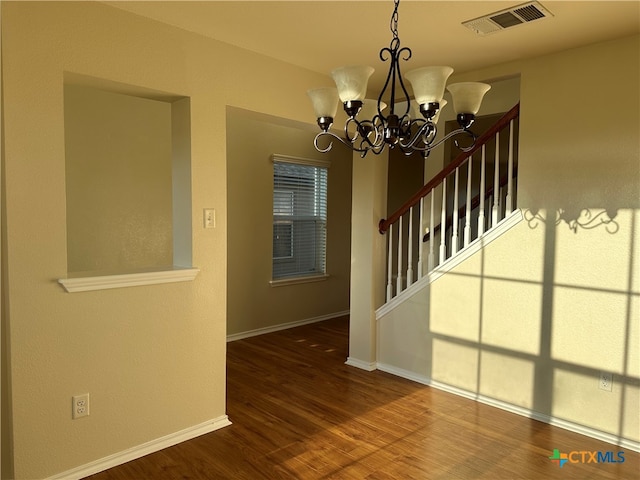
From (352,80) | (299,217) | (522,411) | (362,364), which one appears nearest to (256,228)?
(299,217)

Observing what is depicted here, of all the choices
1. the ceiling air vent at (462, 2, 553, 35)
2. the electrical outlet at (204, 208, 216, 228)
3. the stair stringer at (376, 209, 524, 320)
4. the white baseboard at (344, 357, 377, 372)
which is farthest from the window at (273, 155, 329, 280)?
the ceiling air vent at (462, 2, 553, 35)

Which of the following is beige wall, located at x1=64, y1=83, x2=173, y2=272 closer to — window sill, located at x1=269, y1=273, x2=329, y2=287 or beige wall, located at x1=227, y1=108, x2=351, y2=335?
beige wall, located at x1=227, y1=108, x2=351, y2=335

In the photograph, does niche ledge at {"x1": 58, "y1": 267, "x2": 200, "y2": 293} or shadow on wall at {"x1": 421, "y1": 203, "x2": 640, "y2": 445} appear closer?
niche ledge at {"x1": 58, "y1": 267, "x2": 200, "y2": 293}

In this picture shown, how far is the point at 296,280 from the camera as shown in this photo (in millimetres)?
5797

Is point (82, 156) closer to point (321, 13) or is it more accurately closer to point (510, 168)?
point (321, 13)

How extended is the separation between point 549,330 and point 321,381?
6.00 feet

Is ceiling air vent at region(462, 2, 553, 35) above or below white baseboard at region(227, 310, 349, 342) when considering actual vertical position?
above

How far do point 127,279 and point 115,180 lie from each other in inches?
74.5

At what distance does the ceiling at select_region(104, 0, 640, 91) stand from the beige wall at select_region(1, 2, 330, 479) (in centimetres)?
19

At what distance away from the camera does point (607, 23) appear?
2.61 meters

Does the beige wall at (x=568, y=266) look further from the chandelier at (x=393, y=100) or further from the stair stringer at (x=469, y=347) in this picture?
the chandelier at (x=393, y=100)

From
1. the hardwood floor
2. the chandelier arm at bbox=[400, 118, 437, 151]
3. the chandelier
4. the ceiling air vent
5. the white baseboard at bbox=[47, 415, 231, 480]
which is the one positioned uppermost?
the ceiling air vent

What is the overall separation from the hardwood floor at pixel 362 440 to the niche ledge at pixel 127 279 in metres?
1.02

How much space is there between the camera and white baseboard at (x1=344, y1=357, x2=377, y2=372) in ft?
13.8
